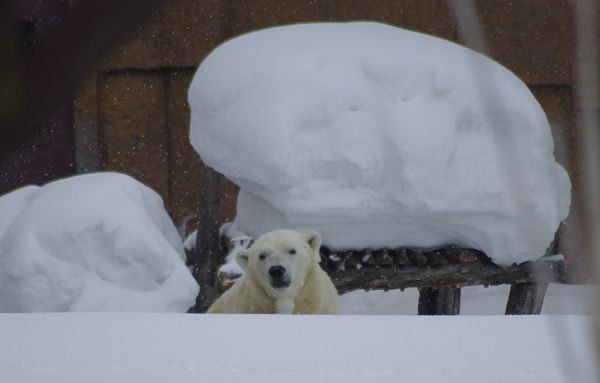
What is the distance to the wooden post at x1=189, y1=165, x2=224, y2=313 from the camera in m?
4.09

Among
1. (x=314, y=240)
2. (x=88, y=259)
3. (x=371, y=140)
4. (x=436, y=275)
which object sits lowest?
(x=436, y=275)

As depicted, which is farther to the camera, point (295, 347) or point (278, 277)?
point (278, 277)

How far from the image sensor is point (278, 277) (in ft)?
9.06

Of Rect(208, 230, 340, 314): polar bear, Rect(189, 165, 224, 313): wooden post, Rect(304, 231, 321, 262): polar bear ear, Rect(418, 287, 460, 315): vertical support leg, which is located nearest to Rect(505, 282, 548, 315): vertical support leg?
Rect(418, 287, 460, 315): vertical support leg

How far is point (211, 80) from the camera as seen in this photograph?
3307 millimetres

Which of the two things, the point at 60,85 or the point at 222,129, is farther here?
the point at 222,129

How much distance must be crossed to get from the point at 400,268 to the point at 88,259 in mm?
1776

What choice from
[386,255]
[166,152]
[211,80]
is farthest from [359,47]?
[166,152]

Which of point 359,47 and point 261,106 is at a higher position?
point 359,47

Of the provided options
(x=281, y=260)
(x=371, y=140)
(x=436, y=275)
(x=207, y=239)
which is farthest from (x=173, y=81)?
(x=436, y=275)

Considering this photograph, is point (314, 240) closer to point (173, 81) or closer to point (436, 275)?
point (436, 275)

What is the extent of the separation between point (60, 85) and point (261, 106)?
2.84 meters

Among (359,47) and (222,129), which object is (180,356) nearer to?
(222,129)

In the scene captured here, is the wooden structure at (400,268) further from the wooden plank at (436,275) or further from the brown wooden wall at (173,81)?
the brown wooden wall at (173,81)
